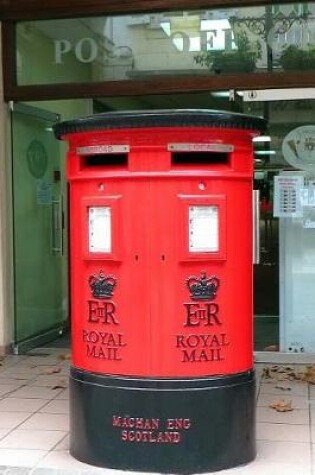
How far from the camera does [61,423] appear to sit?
5480mm

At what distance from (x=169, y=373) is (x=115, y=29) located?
470 cm

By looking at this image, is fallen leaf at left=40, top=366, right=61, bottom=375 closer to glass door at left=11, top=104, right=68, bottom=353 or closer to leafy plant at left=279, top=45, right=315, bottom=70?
glass door at left=11, top=104, right=68, bottom=353

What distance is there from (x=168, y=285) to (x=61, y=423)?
69.8 inches

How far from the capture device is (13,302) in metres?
8.11

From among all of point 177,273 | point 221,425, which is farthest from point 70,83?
point 221,425

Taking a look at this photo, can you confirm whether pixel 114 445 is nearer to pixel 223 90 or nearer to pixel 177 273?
pixel 177 273

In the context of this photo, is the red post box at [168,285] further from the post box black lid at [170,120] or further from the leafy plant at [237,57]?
the leafy plant at [237,57]

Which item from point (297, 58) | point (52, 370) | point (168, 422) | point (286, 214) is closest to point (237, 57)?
point (297, 58)

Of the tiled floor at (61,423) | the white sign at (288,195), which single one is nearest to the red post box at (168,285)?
the tiled floor at (61,423)

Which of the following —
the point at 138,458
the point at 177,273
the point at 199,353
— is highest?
the point at 177,273

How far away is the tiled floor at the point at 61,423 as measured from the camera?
178 inches

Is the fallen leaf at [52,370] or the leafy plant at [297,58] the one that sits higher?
the leafy plant at [297,58]

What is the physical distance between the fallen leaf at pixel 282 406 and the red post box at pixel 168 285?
1.39 m

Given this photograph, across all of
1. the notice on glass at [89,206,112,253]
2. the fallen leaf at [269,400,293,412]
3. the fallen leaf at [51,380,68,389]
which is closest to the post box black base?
the notice on glass at [89,206,112,253]
